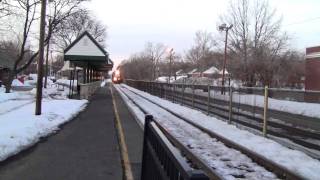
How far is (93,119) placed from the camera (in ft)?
73.3

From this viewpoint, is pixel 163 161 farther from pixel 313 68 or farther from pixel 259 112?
pixel 313 68

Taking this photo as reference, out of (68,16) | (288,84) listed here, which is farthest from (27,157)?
(288,84)

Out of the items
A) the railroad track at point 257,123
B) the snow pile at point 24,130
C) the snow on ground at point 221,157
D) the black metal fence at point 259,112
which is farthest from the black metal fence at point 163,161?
the black metal fence at point 259,112

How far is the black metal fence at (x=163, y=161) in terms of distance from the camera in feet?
12.1

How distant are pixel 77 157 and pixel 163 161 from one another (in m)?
6.92

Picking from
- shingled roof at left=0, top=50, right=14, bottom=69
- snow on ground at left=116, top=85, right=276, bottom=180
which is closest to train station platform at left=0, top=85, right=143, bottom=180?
snow on ground at left=116, top=85, right=276, bottom=180

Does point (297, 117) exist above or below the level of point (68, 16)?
below

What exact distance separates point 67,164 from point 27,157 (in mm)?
1291

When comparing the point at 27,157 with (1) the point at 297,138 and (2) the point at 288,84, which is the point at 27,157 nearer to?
(1) the point at 297,138

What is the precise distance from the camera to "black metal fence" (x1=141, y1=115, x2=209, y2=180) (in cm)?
368

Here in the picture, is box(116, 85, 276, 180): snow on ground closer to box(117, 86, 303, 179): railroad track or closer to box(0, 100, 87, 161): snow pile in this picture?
box(117, 86, 303, 179): railroad track

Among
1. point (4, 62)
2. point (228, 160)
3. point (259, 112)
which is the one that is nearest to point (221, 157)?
point (228, 160)

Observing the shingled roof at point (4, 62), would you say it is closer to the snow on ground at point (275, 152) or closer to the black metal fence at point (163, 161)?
the snow on ground at point (275, 152)

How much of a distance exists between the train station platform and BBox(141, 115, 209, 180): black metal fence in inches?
103
